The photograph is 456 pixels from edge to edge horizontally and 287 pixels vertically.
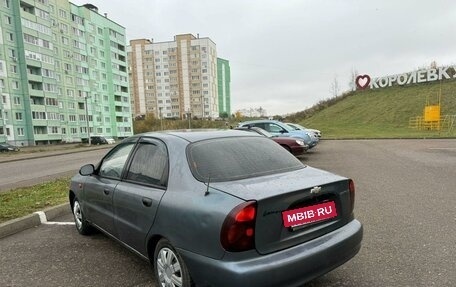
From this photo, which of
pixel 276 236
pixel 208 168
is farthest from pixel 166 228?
pixel 276 236

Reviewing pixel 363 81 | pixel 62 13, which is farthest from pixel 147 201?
pixel 62 13

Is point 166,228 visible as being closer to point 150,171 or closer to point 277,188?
point 150,171

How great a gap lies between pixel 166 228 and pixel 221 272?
0.67 meters

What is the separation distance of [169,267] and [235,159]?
1114 mm

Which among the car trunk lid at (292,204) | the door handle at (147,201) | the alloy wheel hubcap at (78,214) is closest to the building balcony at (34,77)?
the alloy wheel hubcap at (78,214)

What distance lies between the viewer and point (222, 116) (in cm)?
10531

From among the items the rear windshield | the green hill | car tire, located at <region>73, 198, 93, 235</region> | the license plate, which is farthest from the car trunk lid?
the green hill

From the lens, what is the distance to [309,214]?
2.69 meters

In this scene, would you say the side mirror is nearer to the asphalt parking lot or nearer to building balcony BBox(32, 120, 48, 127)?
the asphalt parking lot

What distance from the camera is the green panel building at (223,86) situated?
109 metres

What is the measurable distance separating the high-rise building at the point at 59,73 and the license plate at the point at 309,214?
54.1 meters

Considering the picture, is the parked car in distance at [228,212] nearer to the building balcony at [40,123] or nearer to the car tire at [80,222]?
the car tire at [80,222]

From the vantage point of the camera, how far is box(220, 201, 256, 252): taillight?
2377 mm

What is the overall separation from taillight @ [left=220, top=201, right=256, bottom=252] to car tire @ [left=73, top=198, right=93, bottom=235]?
296cm
